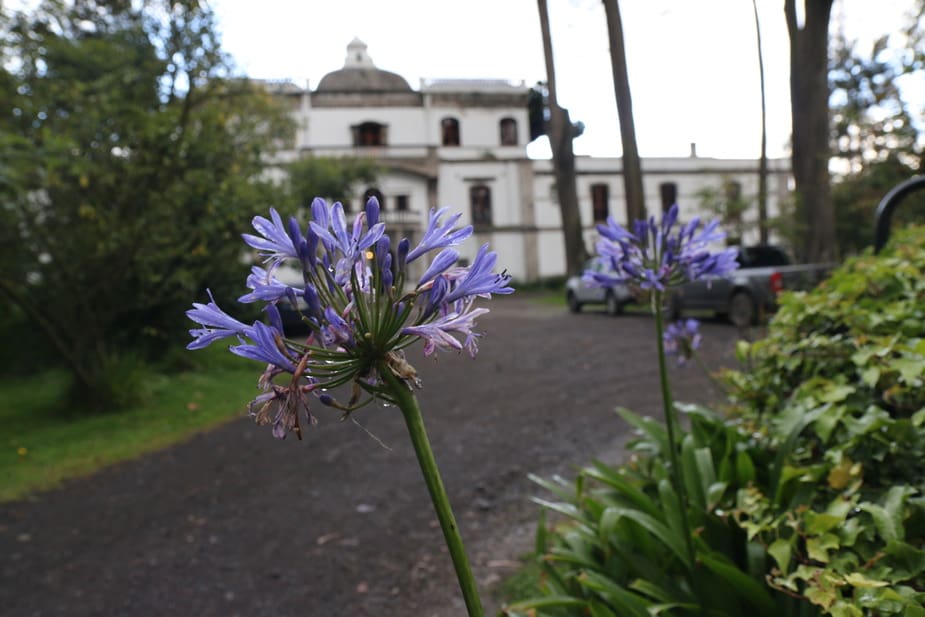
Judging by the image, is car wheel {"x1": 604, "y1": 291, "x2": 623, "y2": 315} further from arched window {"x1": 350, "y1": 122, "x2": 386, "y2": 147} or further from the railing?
arched window {"x1": 350, "y1": 122, "x2": 386, "y2": 147}

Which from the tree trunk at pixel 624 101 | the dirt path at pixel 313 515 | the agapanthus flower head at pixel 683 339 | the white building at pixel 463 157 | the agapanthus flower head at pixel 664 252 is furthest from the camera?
the white building at pixel 463 157

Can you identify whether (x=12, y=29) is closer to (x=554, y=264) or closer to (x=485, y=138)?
(x=485, y=138)

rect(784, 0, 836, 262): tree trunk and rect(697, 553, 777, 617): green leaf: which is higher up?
rect(784, 0, 836, 262): tree trunk

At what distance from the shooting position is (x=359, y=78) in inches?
1385

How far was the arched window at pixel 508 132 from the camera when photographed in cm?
3469

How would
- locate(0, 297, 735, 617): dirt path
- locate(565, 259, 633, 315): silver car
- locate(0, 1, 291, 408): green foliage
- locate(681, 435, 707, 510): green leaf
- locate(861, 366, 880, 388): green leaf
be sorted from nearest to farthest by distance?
1. locate(861, 366, 880, 388): green leaf
2. locate(681, 435, 707, 510): green leaf
3. locate(0, 297, 735, 617): dirt path
4. locate(0, 1, 291, 408): green foliage
5. locate(565, 259, 633, 315): silver car

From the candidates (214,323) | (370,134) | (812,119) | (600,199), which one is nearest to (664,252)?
(214,323)

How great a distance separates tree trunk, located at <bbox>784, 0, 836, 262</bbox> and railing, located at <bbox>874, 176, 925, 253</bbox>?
8.81 metres

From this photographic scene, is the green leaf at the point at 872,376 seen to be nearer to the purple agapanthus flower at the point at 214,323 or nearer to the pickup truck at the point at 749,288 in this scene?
the purple agapanthus flower at the point at 214,323

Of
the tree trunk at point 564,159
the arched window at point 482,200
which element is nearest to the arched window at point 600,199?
the arched window at point 482,200

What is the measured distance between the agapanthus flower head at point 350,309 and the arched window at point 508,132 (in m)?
34.7

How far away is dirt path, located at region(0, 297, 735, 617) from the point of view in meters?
3.74

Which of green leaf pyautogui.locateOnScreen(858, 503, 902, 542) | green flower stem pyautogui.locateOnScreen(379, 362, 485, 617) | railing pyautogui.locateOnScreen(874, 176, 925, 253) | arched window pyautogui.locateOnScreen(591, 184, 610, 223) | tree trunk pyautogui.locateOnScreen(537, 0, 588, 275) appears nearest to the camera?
green flower stem pyautogui.locateOnScreen(379, 362, 485, 617)

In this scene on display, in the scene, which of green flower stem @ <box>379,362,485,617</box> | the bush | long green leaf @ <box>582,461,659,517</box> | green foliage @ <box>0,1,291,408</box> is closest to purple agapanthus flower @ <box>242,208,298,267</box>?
green flower stem @ <box>379,362,485,617</box>
